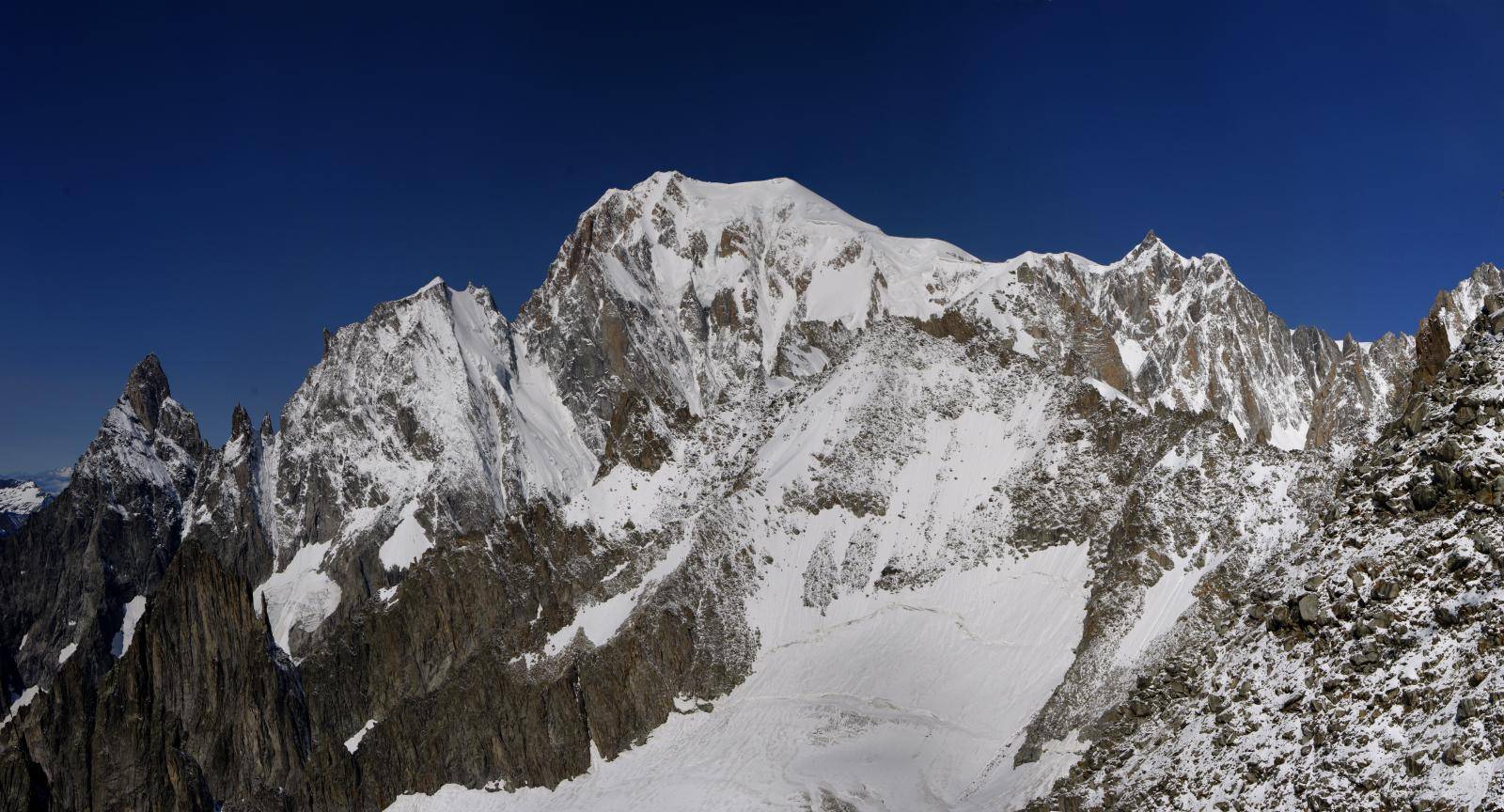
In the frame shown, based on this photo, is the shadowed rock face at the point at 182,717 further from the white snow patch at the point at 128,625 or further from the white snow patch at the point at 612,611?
the white snow patch at the point at 128,625

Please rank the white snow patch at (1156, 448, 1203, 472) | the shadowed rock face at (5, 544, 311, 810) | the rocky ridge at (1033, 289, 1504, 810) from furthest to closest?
the shadowed rock face at (5, 544, 311, 810) < the white snow patch at (1156, 448, 1203, 472) < the rocky ridge at (1033, 289, 1504, 810)

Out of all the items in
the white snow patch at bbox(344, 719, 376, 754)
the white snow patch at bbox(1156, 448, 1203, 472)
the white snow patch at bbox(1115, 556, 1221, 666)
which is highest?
the white snow patch at bbox(344, 719, 376, 754)

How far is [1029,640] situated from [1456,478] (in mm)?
61217

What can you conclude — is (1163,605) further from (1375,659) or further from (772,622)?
(1375,659)

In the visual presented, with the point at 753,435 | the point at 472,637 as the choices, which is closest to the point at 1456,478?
the point at 753,435

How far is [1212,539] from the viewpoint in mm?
75750

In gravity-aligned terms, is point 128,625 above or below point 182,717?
above

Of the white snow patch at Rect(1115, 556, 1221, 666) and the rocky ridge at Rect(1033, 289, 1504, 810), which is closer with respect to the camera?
the rocky ridge at Rect(1033, 289, 1504, 810)

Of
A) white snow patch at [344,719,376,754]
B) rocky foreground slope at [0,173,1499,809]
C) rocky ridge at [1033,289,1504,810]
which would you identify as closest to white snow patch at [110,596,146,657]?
rocky foreground slope at [0,173,1499,809]

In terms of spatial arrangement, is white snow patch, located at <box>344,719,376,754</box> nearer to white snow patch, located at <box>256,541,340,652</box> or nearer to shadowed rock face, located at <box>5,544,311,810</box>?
shadowed rock face, located at <box>5,544,311,810</box>

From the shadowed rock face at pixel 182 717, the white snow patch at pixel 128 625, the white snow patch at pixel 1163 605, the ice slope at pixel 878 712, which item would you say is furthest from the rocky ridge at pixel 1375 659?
the white snow patch at pixel 128 625

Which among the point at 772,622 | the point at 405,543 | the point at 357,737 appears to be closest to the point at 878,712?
the point at 772,622

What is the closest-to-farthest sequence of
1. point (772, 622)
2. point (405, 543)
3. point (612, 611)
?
point (772, 622) < point (612, 611) < point (405, 543)

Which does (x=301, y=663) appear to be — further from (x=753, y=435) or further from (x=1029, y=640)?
(x=1029, y=640)
